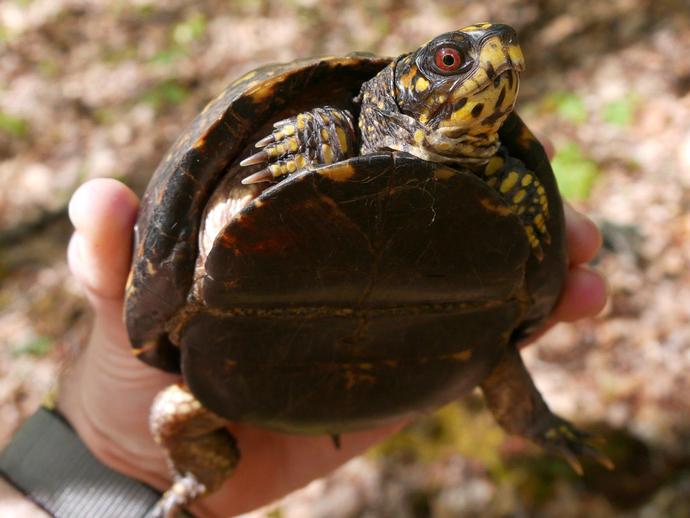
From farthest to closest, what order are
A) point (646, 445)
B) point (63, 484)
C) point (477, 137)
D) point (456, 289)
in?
1. point (646, 445)
2. point (63, 484)
3. point (456, 289)
4. point (477, 137)

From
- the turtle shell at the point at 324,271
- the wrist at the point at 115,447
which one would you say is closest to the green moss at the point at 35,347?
the wrist at the point at 115,447

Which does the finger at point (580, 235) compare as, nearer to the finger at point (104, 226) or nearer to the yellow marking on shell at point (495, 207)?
the yellow marking on shell at point (495, 207)

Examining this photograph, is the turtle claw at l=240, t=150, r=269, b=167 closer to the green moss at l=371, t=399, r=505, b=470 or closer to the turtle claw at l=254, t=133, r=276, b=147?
the turtle claw at l=254, t=133, r=276, b=147

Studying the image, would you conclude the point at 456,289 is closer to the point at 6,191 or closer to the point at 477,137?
the point at 477,137

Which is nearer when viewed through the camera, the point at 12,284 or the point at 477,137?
Result: the point at 477,137

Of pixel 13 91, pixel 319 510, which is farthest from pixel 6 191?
pixel 319 510

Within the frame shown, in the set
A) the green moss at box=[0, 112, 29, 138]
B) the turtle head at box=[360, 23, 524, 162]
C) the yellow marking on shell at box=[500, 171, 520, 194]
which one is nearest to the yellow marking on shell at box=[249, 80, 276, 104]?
the turtle head at box=[360, 23, 524, 162]
